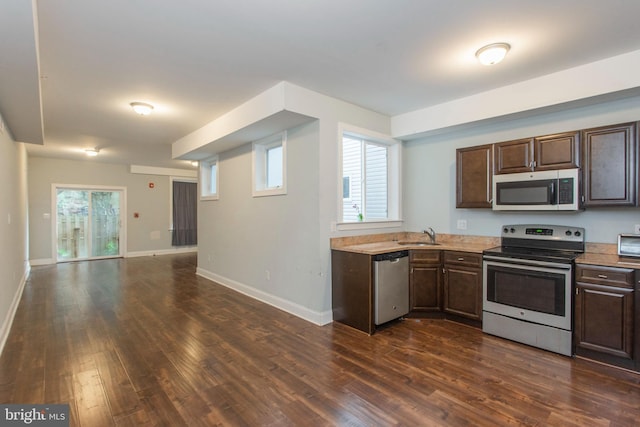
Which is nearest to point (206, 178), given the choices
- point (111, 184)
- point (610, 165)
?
point (111, 184)

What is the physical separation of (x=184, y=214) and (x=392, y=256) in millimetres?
8048

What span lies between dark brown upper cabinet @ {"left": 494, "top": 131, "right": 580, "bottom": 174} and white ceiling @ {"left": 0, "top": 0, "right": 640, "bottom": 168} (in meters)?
0.66

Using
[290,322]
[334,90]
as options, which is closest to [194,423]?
[290,322]

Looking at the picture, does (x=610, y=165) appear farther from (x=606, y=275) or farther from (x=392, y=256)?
(x=392, y=256)

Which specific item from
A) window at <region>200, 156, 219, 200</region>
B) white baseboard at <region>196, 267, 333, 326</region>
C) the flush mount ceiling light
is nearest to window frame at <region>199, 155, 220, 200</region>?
window at <region>200, 156, 219, 200</region>

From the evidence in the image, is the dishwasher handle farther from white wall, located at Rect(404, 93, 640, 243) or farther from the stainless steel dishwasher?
white wall, located at Rect(404, 93, 640, 243)

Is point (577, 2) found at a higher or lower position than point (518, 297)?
higher

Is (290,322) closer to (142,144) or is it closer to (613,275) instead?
(613,275)

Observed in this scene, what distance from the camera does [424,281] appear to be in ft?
12.5

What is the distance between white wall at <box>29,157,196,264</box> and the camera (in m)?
7.68

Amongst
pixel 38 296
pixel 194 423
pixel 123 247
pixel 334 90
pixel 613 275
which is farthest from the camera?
pixel 123 247

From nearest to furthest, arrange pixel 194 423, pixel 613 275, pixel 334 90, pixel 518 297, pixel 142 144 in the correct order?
pixel 194 423, pixel 613 275, pixel 518 297, pixel 334 90, pixel 142 144

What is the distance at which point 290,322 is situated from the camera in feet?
12.2

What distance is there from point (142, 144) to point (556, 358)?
23.8ft
